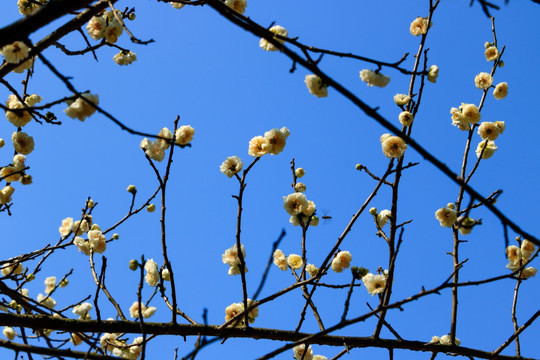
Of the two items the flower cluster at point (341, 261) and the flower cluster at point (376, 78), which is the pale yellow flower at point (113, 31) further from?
the flower cluster at point (341, 261)

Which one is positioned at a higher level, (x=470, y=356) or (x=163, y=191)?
(x=163, y=191)

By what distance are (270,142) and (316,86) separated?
2.07 feet

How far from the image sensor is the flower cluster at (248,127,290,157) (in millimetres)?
2826

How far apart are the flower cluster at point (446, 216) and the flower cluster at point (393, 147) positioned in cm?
50

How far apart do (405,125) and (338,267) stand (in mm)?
1068

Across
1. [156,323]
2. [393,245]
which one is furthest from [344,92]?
[156,323]

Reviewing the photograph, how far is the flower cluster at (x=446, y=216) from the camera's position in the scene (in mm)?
2965

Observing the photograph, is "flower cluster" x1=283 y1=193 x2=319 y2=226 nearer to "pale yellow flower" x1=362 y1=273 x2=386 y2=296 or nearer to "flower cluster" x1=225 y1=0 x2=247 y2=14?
"pale yellow flower" x1=362 y1=273 x2=386 y2=296

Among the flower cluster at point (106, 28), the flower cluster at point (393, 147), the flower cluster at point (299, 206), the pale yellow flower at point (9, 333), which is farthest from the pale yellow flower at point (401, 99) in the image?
the pale yellow flower at point (9, 333)

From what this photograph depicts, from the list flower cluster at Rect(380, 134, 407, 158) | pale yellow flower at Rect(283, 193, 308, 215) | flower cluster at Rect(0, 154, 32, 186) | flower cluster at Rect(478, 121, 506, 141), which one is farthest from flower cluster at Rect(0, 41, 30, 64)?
flower cluster at Rect(478, 121, 506, 141)

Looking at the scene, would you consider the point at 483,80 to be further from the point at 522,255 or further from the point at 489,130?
the point at 522,255

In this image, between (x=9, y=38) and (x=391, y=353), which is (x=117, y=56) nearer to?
(x=9, y=38)

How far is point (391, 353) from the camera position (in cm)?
255

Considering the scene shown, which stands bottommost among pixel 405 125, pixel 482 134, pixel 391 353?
pixel 391 353
